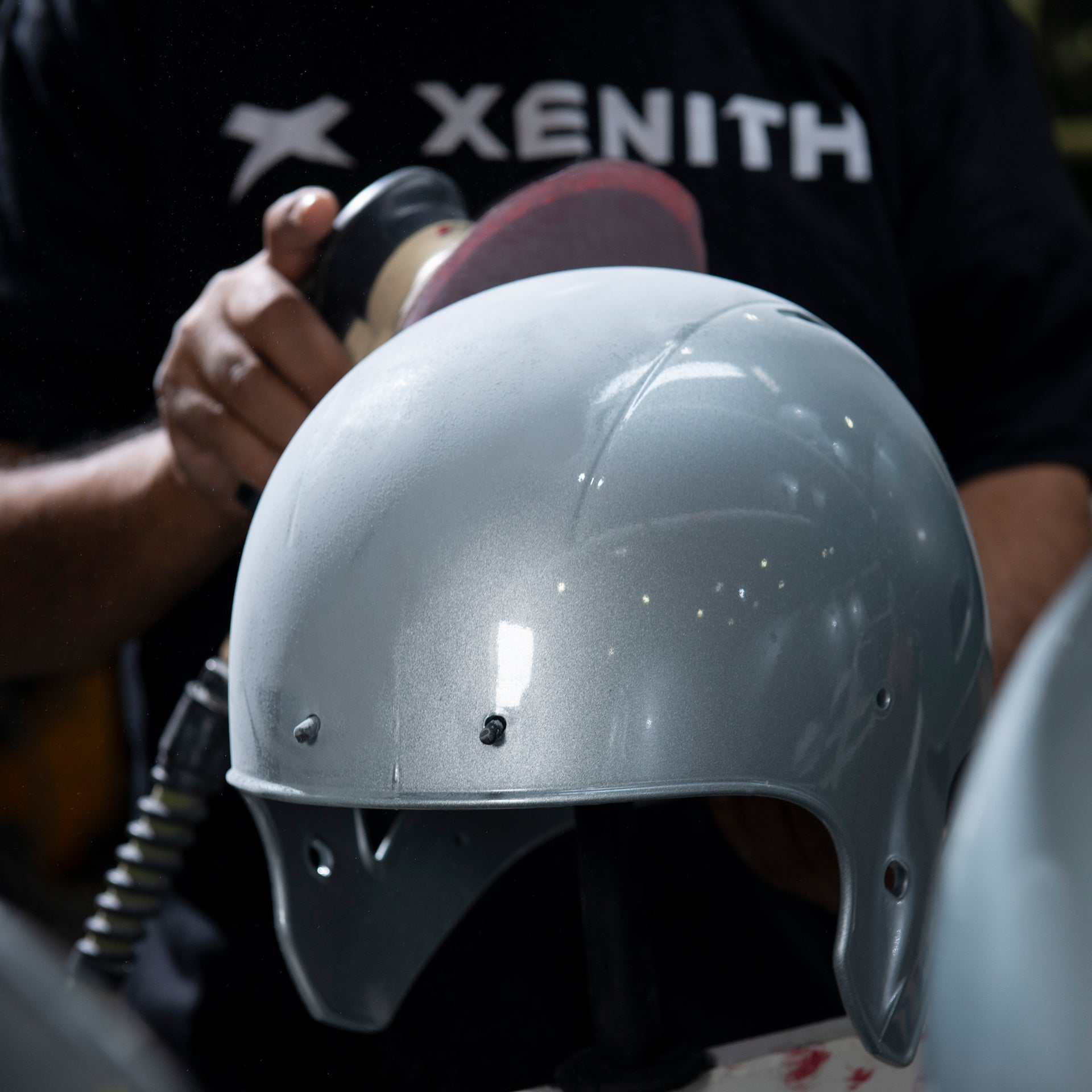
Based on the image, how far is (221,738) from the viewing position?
37 centimetres

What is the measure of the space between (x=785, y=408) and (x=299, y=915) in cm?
21

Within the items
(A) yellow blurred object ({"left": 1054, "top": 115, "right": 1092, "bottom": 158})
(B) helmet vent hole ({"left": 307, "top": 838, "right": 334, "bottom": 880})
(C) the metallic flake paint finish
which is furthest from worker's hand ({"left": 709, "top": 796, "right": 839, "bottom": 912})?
(A) yellow blurred object ({"left": 1054, "top": 115, "right": 1092, "bottom": 158})

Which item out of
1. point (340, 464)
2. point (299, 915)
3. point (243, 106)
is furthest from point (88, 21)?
point (299, 915)

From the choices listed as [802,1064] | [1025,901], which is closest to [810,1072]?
[802,1064]

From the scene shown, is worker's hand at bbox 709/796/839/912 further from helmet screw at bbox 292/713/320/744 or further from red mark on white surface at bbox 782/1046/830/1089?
A: helmet screw at bbox 292/713/320/744

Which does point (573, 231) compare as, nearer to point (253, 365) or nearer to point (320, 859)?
point (253, 365)

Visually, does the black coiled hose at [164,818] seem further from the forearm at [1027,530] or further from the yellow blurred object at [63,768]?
the forearm at [1027,530]

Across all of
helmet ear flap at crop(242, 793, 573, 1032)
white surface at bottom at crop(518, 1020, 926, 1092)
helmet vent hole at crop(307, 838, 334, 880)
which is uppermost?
helmet vent hole at crop(307, 838, 334, 880)

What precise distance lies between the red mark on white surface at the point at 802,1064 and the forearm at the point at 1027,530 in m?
0.31

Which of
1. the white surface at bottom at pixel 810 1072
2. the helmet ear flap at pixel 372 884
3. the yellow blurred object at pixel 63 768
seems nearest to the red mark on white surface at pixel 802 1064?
the white surface at bottom at pixel 810 1072

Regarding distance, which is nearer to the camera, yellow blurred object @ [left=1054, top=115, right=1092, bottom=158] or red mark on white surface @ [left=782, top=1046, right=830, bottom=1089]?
red mark on white surface @ [left=782, top=1046, right=830, bottom=1089]

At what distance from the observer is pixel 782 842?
1.47 feet

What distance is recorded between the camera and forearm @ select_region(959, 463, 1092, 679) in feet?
2.01

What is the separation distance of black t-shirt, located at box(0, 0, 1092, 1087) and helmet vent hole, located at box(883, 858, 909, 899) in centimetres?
13
